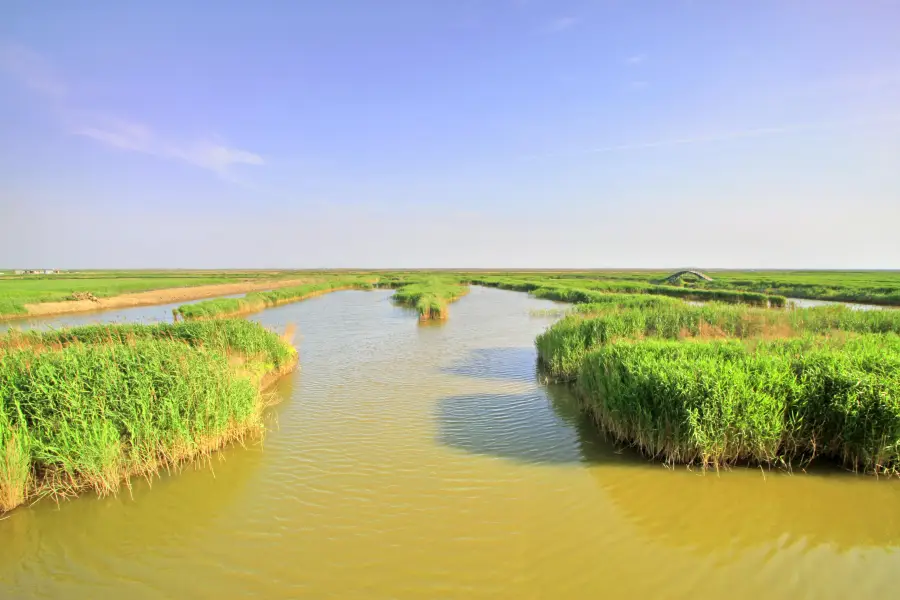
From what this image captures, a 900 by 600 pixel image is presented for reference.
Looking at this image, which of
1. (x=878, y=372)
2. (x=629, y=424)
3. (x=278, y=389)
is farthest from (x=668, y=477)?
(x=278, y=389)

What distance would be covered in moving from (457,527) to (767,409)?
16.6ft

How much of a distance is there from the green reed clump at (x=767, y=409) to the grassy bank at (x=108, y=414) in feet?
23.5

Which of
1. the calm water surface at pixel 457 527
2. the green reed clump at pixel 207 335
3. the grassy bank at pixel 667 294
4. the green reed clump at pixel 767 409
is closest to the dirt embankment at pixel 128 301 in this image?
the green reed clump at pixel 207 335

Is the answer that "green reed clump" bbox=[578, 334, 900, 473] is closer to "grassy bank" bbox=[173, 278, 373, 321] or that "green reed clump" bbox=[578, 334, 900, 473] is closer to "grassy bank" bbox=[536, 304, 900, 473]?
"grassy bank" bbox=[536, 304, 900, 473]

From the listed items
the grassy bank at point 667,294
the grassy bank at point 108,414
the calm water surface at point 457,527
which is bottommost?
the calm water surface at point 457,527

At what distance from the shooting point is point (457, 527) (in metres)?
5.50

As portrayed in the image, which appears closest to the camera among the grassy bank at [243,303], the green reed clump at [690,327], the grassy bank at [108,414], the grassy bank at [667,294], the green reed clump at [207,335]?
the grassy bank at [108,414]

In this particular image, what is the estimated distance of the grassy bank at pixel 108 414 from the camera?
6.02m

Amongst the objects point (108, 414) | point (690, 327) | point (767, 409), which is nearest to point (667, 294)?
point (690, 327)

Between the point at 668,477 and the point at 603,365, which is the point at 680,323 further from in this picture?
the point at 668,477

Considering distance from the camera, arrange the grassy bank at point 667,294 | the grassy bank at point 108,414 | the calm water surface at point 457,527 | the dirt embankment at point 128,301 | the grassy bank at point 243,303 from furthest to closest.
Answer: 1. the grassy bank at point 667,294
2. the dirt embankment at point 128,301
3. the grassy bank at point 243,303
4. the grassy bank at point 108,414
5. the calm water surface at point 457,527

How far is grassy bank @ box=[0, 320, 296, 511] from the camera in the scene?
602 cm

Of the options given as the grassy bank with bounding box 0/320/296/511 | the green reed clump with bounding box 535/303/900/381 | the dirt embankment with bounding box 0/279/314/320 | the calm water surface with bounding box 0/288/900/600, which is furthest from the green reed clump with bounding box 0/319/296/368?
the dirt embankment with bounding box 0/279/314/320

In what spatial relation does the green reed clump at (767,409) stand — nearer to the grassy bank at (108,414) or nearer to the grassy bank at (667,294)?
the grassy bank at (108,414)
